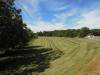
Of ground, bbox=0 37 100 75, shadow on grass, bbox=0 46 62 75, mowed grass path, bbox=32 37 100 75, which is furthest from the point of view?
shadow on grass, bbox=0 46 62 75

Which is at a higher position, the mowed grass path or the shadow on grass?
the mowed grass path

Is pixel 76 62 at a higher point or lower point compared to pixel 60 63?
higher

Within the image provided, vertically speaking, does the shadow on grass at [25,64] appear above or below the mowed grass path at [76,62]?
below

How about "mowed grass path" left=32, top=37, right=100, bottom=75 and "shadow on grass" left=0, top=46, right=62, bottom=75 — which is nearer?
"mowed grass path" left=32, top=37, right=100, bottom=75

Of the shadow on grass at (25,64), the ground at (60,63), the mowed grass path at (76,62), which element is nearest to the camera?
the mowed grass path at (76,62)

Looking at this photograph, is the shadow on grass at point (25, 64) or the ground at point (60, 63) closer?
the ground at point (60, 63)

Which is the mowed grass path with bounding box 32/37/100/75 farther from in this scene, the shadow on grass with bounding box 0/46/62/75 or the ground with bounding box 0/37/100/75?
the shadow on grass with bounding box 0/46/62/75

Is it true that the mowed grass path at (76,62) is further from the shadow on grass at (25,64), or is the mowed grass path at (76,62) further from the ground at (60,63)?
the shadow on grass at (25,64)

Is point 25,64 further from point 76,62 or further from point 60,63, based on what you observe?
point 76,62

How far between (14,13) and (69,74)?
957 inches

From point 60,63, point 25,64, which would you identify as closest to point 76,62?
point 60,63

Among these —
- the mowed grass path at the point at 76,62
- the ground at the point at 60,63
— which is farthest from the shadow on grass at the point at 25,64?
the mowed grass path at the point at 76,62

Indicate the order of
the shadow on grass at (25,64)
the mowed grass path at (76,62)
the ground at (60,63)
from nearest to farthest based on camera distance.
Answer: the mowed grass path at (76,62), the ground at (60,63), the shadow on grass at (25,64)

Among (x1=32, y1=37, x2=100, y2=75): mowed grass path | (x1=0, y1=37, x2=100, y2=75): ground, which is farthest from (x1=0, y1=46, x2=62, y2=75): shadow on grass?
(x1=32, y1=37, x2=100, y2=75): mowed grass path
